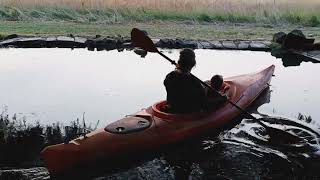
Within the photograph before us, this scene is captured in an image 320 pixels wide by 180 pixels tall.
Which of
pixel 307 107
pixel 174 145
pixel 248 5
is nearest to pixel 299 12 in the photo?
pixel 248 5

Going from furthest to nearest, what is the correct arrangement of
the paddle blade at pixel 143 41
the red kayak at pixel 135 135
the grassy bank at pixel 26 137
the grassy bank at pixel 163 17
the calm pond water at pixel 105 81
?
1. the grassy bank at pixel 163 17
2. the calm pond water at pixel 105 81
3. the paddle blade at pixel 143 41
4. the grassy bank at pixel 26 137
5. the red kayak at pixel 135 135

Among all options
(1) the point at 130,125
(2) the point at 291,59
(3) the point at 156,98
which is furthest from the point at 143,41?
(2) the point at 291,59

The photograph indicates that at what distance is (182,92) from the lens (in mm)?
7211

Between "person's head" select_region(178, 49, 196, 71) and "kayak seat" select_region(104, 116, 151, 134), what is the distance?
0.85 metres

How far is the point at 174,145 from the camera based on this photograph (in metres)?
7.12

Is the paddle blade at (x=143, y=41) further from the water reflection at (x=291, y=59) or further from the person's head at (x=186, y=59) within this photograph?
the water reflection at (x=291, y=59)

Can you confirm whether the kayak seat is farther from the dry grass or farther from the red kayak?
the dry grass

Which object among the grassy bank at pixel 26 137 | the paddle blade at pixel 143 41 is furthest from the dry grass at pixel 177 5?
the paddle blade at pixel 143 41

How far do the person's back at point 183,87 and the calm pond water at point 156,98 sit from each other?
0.62 metres

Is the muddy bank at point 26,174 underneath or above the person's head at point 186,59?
underneath

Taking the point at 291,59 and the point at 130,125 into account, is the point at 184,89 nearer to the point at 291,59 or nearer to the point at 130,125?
the point at 130,125

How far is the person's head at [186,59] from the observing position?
23.2 feet

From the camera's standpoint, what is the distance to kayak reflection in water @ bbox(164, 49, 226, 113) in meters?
7.18

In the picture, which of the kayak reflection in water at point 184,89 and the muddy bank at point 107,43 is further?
the muddy bank at point 107,43
